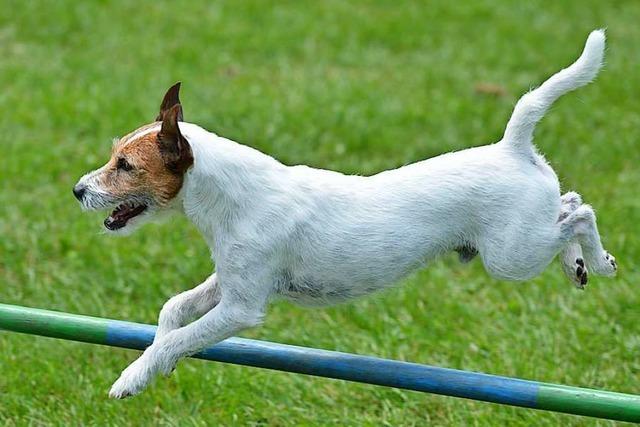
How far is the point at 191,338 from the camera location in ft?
10.6

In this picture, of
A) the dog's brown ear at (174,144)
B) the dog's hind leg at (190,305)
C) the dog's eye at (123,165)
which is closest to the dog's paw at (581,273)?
the dog's hind leg at (190,305)

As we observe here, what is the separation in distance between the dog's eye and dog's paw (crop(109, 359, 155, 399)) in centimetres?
54

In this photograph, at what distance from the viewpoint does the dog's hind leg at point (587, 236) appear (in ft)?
11.2

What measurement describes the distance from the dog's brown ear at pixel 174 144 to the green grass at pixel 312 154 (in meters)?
0.78

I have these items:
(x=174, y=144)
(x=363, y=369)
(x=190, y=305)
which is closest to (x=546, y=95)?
(x=363, y=369)

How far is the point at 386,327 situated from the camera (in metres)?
5.36

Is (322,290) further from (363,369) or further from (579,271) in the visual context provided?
(579,271)

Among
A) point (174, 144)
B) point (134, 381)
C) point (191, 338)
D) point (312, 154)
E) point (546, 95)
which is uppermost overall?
point (546, 95)

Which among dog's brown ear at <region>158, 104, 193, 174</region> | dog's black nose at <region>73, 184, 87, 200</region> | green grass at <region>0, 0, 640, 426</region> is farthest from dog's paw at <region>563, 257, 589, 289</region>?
dog's black nose at <region>73, 184, 87, 200</region>

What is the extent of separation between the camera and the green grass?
479cm

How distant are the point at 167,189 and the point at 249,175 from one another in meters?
0.23

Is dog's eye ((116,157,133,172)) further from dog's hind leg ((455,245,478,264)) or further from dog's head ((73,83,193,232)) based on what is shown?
dog's hind leg ((455,245,478,264))

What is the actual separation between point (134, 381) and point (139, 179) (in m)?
0.55

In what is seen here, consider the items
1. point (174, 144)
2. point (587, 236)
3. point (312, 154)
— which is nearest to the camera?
point (174, 144)
